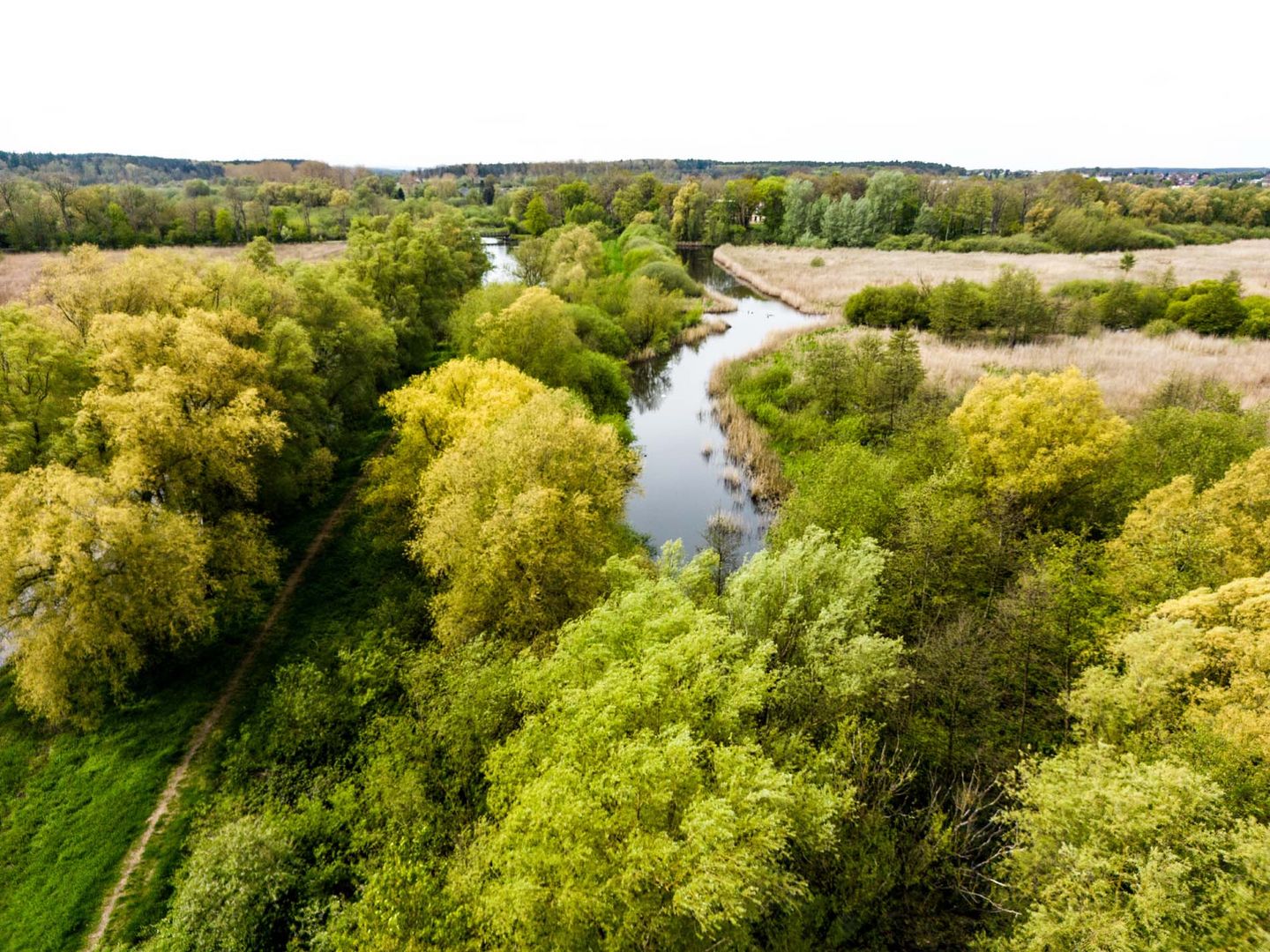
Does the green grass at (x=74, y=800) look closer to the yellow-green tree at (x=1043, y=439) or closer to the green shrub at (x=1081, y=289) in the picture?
the yellow-green tree at (x=1043, y=439)

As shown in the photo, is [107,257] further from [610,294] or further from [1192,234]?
[1192,234]

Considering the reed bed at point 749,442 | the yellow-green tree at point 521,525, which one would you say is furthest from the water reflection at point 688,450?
the yellow-green tree at point 521,525

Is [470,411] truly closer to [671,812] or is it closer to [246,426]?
[246,426]

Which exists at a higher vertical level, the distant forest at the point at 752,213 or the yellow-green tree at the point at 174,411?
the distant forest at the point at 752,213

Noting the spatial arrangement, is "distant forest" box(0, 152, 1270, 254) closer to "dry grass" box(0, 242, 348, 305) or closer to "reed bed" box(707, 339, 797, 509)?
"dry grass" box(0, 242, 348, 305)

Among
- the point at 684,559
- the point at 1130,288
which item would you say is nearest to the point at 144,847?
the point at 684,559

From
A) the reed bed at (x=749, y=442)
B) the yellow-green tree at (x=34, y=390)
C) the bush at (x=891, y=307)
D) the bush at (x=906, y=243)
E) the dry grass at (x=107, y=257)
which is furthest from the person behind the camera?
the bush at (x=906, y=243)

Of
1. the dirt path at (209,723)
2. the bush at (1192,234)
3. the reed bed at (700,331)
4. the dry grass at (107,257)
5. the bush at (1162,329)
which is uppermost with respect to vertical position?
the bush at (1192,234)
